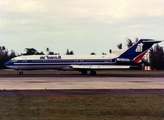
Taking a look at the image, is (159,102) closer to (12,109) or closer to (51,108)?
(51,108)

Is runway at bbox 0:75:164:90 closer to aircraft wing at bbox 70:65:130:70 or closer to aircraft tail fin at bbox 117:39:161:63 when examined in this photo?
aircraft wing at bbox 70:65:130:70

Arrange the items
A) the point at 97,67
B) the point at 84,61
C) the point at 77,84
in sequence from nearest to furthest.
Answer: the point at 77,84 → the point at 97,67 → the point at 84,61

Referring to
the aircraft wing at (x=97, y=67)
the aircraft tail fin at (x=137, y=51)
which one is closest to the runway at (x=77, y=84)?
the aircraft wing at (x=97, y=67)

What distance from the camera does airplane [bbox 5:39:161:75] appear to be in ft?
166

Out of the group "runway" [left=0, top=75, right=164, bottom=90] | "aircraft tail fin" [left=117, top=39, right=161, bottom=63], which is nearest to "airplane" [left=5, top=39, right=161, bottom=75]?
"aircraft tail fin" [left=117, top=39, right=161, bottom=63]

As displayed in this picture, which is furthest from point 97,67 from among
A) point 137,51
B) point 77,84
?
point 77,84

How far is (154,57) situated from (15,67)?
169ft

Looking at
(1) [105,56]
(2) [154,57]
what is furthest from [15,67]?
(2) [154,57]

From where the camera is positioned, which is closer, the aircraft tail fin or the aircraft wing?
the aircraft wing

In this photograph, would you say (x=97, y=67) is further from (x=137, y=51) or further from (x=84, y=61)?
(x=137, y=51)

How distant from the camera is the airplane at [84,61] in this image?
5069 cm

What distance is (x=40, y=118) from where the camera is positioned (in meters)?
11.5

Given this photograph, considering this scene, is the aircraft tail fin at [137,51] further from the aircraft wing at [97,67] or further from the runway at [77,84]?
the runway at [77,84]

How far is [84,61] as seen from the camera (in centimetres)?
5219
